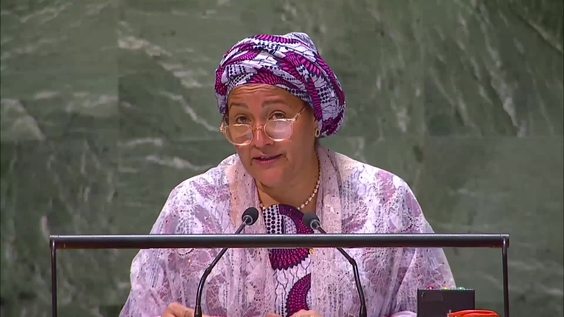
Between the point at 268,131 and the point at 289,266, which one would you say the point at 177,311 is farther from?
the point at 268,131

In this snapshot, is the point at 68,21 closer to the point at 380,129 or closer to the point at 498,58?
the point at 380,129

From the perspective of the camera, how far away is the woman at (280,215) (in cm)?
236

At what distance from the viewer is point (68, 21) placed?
3.74 meters

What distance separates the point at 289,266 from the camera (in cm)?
240

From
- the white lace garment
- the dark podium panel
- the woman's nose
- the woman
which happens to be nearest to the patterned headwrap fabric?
the woman

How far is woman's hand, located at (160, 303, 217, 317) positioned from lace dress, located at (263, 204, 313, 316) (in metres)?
0.30

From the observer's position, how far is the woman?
2359mm

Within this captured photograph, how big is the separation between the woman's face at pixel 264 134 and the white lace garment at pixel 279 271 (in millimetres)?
142

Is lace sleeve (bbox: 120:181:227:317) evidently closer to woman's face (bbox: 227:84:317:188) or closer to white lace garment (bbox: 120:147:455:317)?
white lace garment (bbox: 120:147:455:317)

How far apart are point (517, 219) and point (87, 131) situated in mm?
1948

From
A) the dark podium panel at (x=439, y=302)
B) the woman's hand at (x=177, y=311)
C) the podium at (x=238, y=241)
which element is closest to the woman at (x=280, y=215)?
the woman's hand at (x=177, y=311)

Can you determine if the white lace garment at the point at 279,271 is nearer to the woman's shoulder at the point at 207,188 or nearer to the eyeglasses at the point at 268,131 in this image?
the woman's shoulder at the point at 207,188

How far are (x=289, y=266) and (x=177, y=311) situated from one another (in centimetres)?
38

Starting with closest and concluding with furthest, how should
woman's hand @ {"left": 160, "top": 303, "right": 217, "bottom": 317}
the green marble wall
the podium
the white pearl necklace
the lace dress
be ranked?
1. the podium
2. woman's hand @ {"left": 160, "top": 303, "right": 217, "bottom": 317}
3. the lace dress
4. the white pearl necklace
5. the green marble wall
